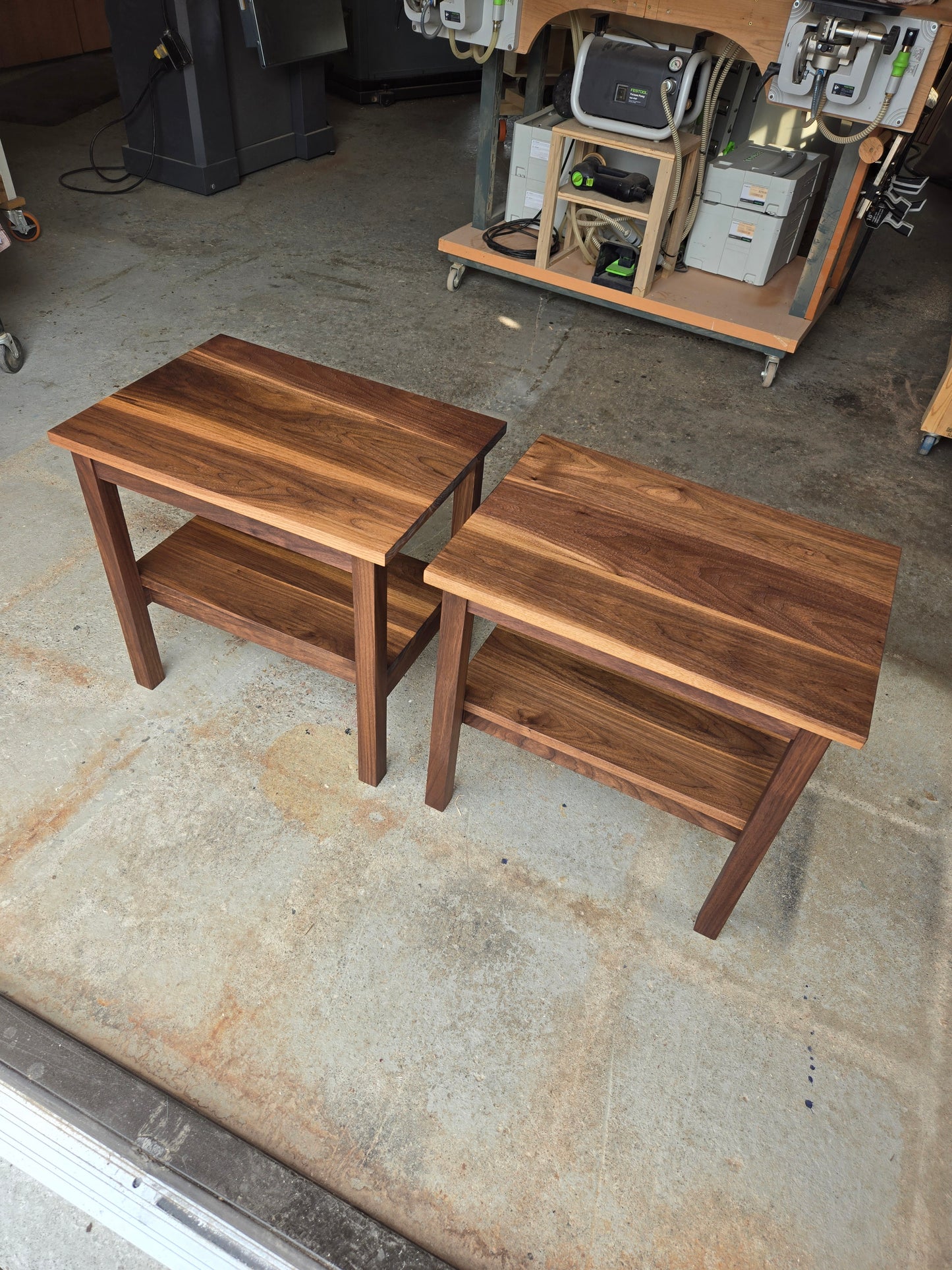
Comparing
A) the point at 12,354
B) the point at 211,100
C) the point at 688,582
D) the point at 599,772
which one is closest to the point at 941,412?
the point at 688,582

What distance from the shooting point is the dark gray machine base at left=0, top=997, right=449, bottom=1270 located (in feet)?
3.68

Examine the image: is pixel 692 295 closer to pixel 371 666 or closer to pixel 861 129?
pixel 861 129

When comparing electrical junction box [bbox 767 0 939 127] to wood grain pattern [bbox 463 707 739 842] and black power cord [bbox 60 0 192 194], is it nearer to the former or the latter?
wood grain pattern [bbox 463 707 739 842]

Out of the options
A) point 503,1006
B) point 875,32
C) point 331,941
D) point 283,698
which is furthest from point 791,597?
point 875,32

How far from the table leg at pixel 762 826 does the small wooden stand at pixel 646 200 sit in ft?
8.12

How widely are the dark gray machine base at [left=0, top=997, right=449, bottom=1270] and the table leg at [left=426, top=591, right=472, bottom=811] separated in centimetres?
66

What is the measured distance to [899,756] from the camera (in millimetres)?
1858

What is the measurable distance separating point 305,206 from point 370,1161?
4.17 meters

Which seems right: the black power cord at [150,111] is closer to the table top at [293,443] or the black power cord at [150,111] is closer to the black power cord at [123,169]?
the black power cord at [123,169]

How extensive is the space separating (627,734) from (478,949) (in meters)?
0.46

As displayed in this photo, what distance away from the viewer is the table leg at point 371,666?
1.33 m

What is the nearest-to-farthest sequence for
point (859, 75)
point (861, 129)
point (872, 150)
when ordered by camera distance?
1. point (859, 75)
2. point (872, 150)
3. point (861, 129)

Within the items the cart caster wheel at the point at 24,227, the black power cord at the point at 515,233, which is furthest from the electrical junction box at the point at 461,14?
the cart caster wheel at the point at 24,227

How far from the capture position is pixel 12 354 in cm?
274
